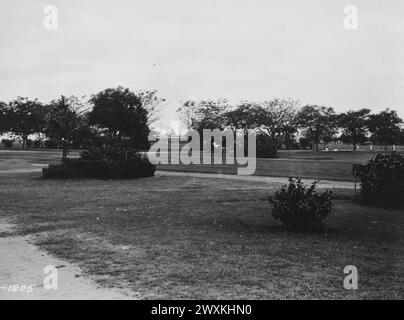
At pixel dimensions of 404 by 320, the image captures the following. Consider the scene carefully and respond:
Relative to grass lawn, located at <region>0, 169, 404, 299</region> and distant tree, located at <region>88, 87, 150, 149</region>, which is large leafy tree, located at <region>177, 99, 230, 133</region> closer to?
distant tree, located at <region>88, 87, 150, 149</region>

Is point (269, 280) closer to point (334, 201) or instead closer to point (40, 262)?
point (40, 262)

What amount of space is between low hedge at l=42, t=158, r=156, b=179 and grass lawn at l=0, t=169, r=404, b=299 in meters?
6.64

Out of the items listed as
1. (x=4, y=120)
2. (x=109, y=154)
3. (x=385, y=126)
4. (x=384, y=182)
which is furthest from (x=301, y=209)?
(x=4, y=120)

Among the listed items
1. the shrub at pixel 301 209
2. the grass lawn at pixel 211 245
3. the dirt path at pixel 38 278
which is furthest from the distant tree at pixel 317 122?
the dirt path at pixel 38 278

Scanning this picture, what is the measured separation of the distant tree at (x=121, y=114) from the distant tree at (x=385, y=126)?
31386 millimetres

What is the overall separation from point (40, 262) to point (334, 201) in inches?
348

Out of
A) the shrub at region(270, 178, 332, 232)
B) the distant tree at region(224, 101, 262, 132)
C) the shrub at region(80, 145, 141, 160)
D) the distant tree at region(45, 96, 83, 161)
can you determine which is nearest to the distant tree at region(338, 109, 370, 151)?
the distant tree at region(224, 101, 262, 132)

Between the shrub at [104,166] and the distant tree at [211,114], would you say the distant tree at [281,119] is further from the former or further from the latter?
the shrub at [104,166]

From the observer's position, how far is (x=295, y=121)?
69938mm

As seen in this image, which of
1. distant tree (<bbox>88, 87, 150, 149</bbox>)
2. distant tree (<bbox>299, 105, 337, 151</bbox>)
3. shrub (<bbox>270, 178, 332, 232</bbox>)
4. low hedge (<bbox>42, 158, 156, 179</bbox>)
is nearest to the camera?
shrub (<bbox>270, 178, 332, 232</bbox>)

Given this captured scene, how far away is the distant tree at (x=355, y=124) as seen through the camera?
65.4 m

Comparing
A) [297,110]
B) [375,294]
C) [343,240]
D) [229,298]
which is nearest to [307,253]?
[343,240]

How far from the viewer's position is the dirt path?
4891 mm

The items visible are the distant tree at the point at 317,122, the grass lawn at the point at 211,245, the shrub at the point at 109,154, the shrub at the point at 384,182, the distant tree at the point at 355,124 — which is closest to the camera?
the grass lawn at the point at 211,245
